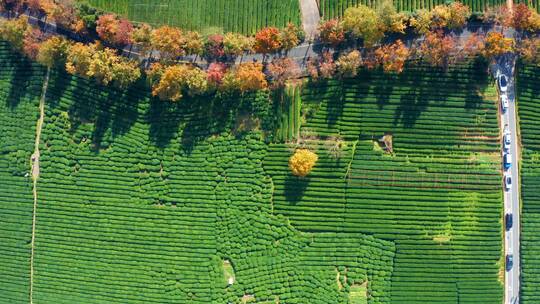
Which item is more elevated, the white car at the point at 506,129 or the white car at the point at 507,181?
the white car at the point at 506,129

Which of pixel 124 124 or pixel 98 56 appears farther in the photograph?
pixel 124 124

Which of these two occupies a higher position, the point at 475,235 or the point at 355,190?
the point at 355,190

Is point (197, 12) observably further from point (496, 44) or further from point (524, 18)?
point (524, 18)

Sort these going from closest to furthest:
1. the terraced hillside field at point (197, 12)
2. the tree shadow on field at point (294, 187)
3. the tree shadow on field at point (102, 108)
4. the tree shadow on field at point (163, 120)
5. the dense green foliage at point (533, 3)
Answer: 1. the dense green foliage at point (533, 3)
2. the tree shadow on field at point (294, 187)
3. the terraced hillside field at point (197, 12)
4. the tree shadow on field at point (163, 120)
5. the tree shadow on field at point (102, 108)

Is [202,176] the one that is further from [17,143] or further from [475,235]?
[475,235]

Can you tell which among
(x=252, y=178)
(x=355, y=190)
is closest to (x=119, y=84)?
(x=252, y=178)

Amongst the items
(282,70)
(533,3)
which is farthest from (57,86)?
(533,3)

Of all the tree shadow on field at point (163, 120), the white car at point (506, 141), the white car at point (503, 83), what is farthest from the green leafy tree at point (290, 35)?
the white car at point (506, 141)

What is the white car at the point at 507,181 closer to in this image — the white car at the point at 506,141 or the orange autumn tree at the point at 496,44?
the white car at the point at 506,141
